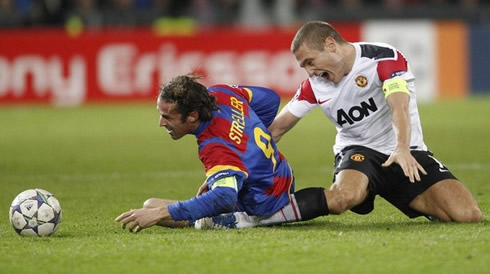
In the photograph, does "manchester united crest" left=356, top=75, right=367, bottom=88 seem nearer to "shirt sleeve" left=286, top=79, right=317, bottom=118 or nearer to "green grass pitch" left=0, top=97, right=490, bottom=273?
"shirt sleeve" left=286, top=79, right=317, bottom=118

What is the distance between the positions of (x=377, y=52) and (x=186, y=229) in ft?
5.97

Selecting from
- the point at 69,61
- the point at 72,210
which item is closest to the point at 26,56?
the point at 69,61

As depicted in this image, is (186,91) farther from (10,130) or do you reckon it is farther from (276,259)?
(10,130)

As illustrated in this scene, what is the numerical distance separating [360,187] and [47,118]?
13329 millimetres

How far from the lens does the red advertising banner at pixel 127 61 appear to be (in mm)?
21250

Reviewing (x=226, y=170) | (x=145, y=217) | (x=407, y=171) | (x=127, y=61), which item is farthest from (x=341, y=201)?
(x=127, y=61)

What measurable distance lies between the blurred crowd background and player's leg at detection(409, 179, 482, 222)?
16.2 metres

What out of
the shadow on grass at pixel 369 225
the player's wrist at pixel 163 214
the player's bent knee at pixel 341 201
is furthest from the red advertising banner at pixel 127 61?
the player's wrist at pixel 163 214

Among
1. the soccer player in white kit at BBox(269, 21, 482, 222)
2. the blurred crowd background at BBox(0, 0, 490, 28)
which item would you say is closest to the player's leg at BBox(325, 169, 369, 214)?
the soccer player in white kit at BBox(269, 21, 482, 222)

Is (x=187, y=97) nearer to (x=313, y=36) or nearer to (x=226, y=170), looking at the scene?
(x=226, y=170)

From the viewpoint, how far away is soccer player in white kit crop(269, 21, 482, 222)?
22.3 ft

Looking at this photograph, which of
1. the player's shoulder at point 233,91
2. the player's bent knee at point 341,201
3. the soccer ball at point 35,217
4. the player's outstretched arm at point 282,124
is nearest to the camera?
the soccer ball at point 35,217

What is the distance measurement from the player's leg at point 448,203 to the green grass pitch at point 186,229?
0.36 ft

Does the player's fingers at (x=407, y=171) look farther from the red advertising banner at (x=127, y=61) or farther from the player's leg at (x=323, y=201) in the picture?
the red advertising banner at (x=127, y=61)
